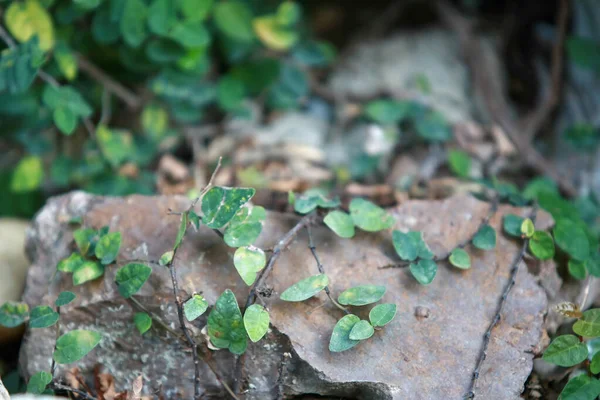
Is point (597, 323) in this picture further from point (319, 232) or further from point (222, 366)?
point (222, 366)

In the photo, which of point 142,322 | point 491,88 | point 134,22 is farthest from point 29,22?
point 491,88

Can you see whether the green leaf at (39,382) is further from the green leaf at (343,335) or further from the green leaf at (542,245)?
the green leaf at (542,245)

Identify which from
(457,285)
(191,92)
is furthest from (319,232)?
(191,92)

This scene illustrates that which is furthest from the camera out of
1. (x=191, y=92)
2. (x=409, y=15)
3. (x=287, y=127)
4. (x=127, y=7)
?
(x=409, y=15)

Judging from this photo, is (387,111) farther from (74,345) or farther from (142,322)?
(74,345)

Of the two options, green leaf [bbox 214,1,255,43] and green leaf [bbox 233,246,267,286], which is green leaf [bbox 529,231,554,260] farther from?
green leaf [bbox 214,1,255,43]

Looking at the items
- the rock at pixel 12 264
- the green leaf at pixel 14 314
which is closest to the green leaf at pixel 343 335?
the green leaf at pixel 14 314

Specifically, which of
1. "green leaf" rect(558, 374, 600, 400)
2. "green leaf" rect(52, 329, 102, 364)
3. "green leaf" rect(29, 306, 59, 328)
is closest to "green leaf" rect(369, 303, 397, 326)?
"green leaf" rect(558, 374, 600, 400)
